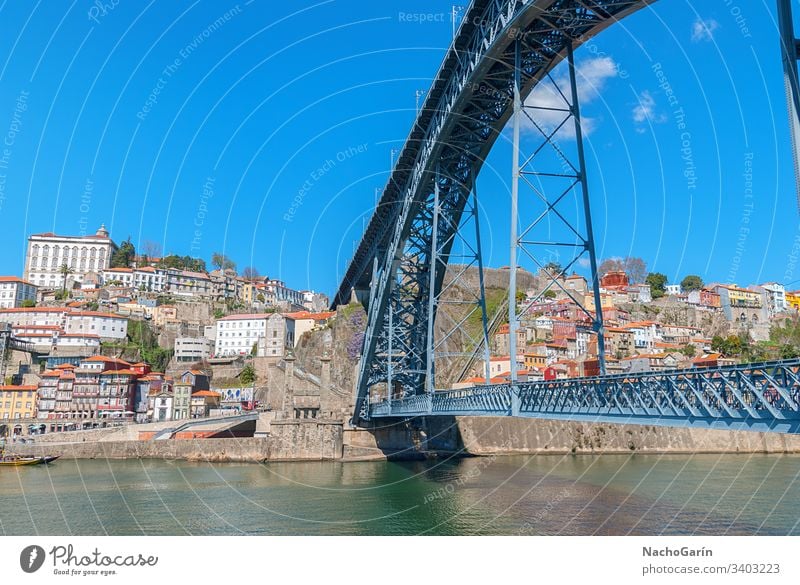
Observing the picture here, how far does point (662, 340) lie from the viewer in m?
63.8

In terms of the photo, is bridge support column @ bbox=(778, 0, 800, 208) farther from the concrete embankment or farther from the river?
the concrete embankment

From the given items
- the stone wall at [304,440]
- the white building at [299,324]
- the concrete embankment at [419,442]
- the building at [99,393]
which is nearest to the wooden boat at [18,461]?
the concrete embankment at [419,442]

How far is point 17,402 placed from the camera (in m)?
45.6

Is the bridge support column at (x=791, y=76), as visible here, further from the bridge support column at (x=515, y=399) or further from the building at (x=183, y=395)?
the building at (x=183, y=395)

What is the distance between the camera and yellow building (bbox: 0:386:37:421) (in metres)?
45.2

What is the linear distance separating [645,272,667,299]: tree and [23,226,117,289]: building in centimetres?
7250

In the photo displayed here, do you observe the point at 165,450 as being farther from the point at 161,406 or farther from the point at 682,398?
the point at 682,398

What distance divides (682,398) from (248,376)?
48.3 metres

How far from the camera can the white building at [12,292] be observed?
70125 millimetres

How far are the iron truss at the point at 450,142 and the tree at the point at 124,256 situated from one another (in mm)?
60393

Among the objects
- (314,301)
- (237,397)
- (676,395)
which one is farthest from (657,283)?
(676,395)

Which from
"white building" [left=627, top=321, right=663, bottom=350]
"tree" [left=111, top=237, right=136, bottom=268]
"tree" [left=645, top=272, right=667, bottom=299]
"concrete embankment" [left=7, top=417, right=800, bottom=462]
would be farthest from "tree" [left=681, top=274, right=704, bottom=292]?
"tree" [left=111, top=237, right=136, bottom=268]

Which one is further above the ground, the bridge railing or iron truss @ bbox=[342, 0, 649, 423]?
iron truss @ bbox=[342, 0, 649, 423]
